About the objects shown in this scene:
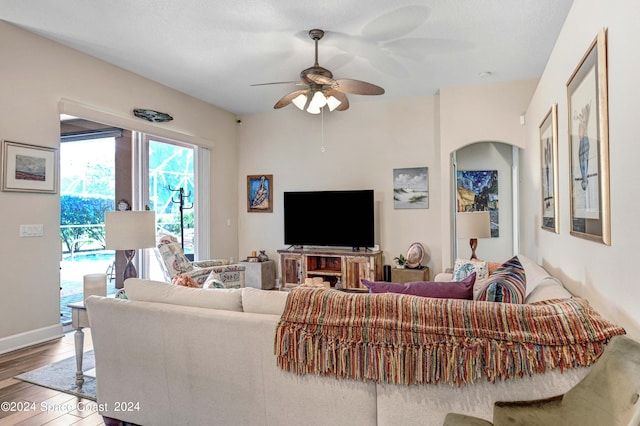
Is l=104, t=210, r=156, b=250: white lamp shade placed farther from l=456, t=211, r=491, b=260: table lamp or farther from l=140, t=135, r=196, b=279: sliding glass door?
l=456, t=211, r=491, b=260: table lamp

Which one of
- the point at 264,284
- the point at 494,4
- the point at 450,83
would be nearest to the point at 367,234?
the point at 264,284

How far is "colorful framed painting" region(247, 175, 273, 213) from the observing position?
6258 mm

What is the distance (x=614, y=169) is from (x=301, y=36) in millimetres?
2818

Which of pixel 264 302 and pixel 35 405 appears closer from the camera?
pixel 264 302

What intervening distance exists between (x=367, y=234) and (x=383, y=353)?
155 inches

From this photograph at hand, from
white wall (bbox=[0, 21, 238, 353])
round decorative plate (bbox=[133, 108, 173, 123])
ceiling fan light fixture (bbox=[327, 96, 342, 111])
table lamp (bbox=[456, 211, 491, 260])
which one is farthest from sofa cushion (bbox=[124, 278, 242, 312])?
round decorative plate (bbox=[133, 108, 173, 123])

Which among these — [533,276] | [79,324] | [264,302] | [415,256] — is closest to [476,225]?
[533,276]

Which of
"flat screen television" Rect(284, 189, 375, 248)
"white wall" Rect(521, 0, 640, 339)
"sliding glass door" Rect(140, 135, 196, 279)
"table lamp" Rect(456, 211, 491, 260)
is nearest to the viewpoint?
"white wall" Rect(521, 0, 640, 339)

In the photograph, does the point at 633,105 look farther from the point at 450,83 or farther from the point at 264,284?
the point at 264,284

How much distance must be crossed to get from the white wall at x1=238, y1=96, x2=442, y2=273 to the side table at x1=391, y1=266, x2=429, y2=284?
0.36 metres

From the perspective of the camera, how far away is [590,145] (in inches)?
A: 72.3

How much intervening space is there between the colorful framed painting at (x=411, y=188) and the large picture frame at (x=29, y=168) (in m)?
4.15

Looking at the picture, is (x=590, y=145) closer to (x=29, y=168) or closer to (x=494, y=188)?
(x=29, y=168)

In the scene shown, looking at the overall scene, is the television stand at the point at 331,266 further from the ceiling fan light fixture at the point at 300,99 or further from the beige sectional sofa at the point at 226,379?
the beige sectional sofa at the point at 226,379
